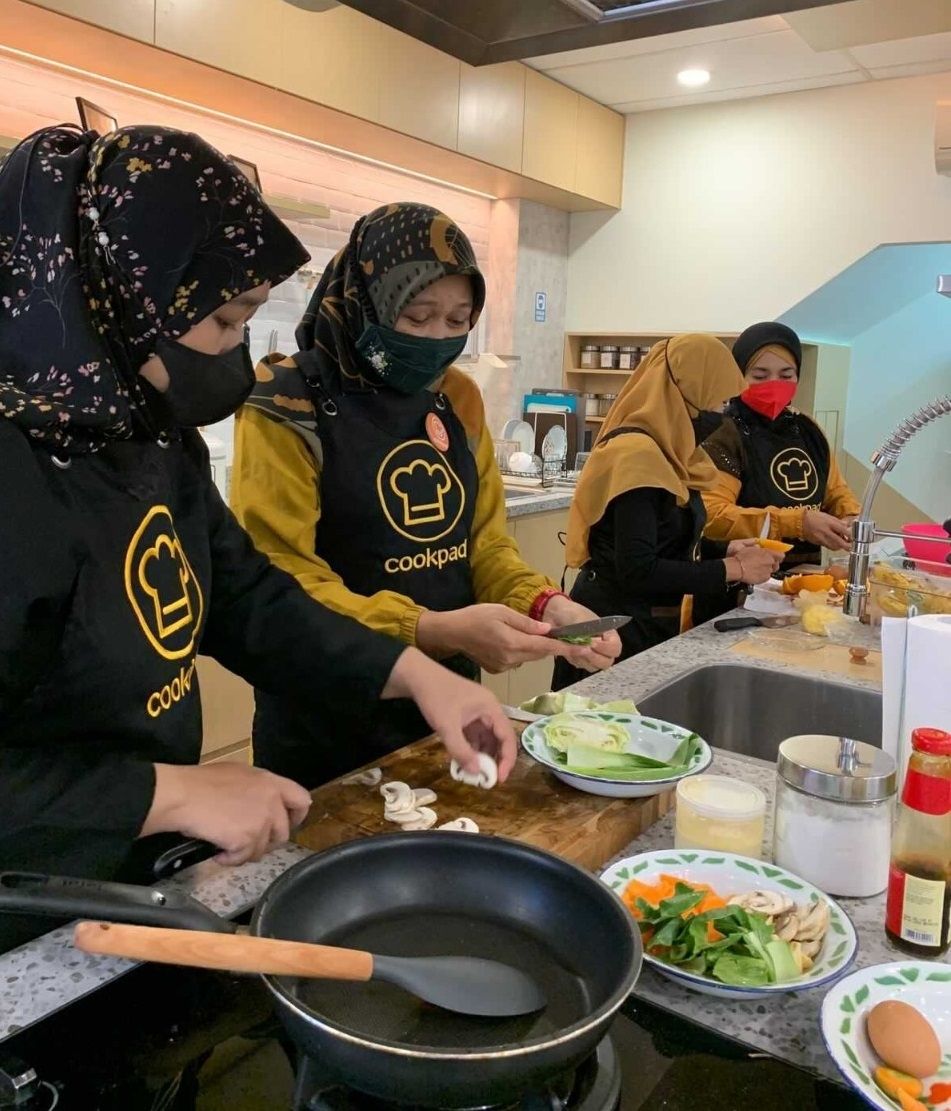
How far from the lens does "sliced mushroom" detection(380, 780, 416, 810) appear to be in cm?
105

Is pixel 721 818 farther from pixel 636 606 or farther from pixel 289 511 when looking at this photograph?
pixel 636 606

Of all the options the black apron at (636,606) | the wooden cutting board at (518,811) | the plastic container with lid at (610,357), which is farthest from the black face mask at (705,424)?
→ the plastic container with lid at (610,357)

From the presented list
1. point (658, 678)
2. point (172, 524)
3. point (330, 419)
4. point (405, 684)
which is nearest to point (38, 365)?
point (172, 524)

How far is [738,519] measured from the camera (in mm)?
2613

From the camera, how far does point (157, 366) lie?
0.94 meters

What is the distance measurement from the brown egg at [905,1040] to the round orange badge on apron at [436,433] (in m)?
1.08

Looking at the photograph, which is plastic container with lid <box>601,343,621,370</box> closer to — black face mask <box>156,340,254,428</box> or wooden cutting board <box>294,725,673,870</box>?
wooden cutting board <box>294,725,673,870</box>

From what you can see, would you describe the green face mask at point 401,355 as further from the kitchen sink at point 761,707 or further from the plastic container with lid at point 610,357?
the plastic container with lid at point 610,357

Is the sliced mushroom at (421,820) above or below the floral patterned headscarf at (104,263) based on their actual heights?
below

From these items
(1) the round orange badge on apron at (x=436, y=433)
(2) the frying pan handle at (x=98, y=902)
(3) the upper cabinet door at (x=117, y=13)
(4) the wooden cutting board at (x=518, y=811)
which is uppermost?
(3) the upper cabinet door at (x=117, y=13)

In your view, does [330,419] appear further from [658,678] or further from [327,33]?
[327,33]

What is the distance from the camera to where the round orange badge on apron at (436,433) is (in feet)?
5.18

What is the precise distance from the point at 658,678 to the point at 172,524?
3.11ft

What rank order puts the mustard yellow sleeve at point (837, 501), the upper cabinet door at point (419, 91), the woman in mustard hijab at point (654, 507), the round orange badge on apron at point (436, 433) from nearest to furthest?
1. the round orange badge on apron at point (436, 433)
2. the woman in mustard hijab at point (654, 507)
3. the mustard yellow sleeve at point (837, 501)
4. the upper cabinet door at point (419, 91)
